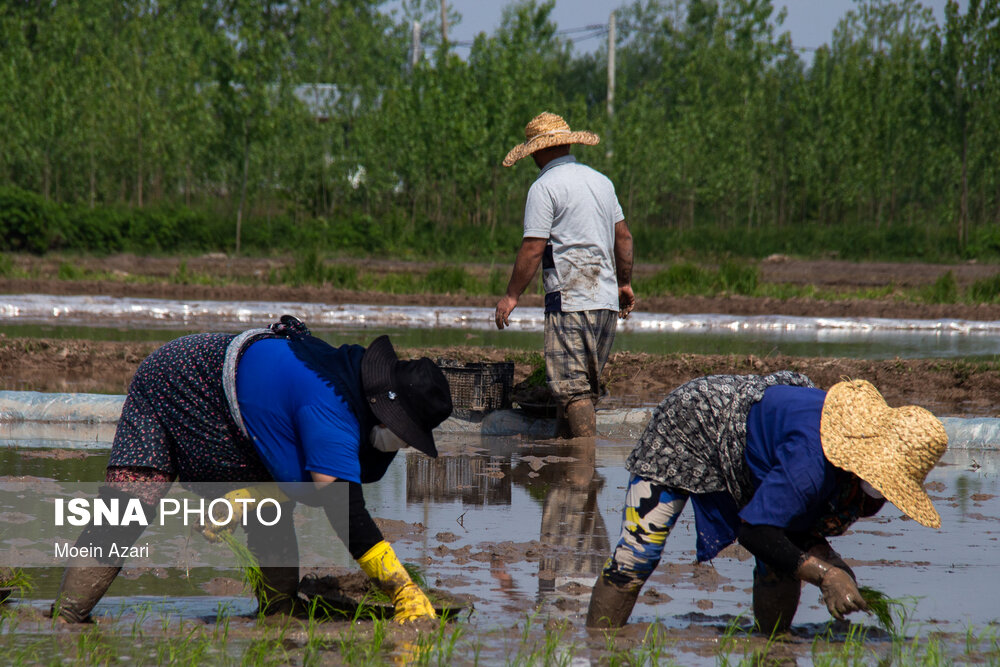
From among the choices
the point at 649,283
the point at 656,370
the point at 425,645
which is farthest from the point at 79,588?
the point at 649,283

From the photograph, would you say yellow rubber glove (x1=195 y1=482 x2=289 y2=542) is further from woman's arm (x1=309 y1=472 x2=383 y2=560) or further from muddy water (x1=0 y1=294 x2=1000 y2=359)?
muddy water (x1=0 y1=294 x2=1000 y2=359)

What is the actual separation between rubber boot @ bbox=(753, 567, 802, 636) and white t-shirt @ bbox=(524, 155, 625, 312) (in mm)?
2906

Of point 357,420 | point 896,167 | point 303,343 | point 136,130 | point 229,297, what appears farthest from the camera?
point 896,167

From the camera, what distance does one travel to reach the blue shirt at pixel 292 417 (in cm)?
333

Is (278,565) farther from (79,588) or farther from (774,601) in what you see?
(774,601)

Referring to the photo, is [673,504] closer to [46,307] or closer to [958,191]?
[46,307]

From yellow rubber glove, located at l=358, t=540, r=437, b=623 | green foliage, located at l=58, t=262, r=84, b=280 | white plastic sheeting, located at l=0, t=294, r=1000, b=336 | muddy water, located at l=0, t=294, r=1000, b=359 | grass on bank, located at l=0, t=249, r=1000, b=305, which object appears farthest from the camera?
green foliage, located at l=58, t=262, r=84, b=280

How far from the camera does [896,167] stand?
32.9 meters

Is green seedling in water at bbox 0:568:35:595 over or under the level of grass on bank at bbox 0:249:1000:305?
under

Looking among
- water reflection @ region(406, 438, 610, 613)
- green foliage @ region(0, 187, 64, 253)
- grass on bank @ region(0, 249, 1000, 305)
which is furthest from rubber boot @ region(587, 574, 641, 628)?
green foliage @ region(0, 187, 64, 253)

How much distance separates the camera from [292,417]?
11.4ft

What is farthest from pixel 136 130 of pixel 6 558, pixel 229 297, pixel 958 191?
pixel 6 558

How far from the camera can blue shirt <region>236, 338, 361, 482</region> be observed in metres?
3.33

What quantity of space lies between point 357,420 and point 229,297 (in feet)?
46.7
